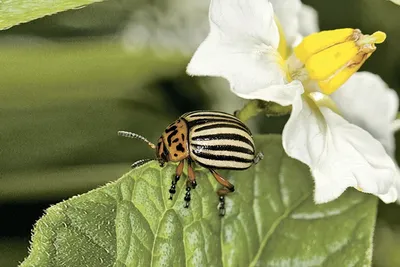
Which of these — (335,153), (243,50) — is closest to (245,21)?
(243,50)

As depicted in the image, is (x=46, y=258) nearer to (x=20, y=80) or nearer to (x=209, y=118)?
(x=209, y=118)

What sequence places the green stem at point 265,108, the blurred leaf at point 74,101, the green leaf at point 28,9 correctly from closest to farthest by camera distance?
1. the green leaf at point 28,9
2. the green stem at point 265,108
3. the blurred leaf at point 74,101

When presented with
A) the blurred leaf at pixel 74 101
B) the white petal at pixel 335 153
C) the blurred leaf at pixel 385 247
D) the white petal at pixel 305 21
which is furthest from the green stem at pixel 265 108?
the blurred leaf at pixel 385 247

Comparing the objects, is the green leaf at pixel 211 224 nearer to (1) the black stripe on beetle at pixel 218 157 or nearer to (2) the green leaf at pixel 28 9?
(1) the black stripe on beetle at pixel 218 157

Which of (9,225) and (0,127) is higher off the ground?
(0,127)

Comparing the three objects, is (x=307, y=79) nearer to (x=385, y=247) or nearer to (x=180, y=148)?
(x=180, y=148)

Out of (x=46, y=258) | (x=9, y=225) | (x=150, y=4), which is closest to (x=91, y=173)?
(x=9, y=225)

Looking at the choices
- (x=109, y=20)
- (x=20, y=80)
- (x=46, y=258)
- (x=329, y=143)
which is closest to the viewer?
(x=46, y=258)
